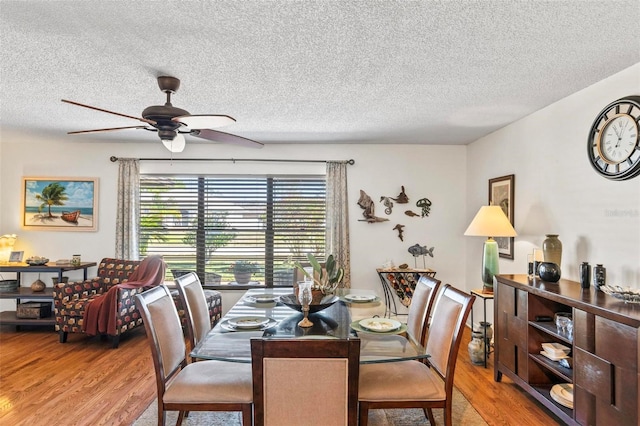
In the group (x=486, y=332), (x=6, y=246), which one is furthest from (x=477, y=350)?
(x=6, y=246)

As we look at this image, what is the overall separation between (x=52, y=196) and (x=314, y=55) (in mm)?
4486

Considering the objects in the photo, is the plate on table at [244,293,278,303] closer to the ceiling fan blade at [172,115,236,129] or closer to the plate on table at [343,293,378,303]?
the plate on table at [343,293,378,303]

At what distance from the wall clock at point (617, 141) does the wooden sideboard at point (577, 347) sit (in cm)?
82

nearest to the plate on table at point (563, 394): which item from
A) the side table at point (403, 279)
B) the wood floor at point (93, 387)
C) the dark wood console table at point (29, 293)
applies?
the wood floor at point (93, 387)

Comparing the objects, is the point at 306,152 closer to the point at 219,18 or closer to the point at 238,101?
the point at 238,101

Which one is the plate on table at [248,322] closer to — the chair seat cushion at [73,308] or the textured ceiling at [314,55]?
the textured ceiling at [314,55]

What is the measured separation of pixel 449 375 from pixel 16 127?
4.95 m

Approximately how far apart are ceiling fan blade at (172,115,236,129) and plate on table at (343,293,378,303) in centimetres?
168

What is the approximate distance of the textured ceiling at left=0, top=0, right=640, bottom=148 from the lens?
190cm

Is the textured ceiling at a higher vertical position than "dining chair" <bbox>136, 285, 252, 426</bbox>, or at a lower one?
higher

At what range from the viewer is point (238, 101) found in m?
3.34

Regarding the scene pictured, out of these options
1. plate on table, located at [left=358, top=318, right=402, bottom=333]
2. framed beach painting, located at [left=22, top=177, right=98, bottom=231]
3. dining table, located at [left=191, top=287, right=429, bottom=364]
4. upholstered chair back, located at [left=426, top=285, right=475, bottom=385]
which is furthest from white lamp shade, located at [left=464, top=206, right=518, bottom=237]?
framed beach painting, located at [left=22, top=177, right=98, bottom=231]

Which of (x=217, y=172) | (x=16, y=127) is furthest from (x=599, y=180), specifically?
(x=16, y=127)

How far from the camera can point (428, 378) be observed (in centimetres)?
217
